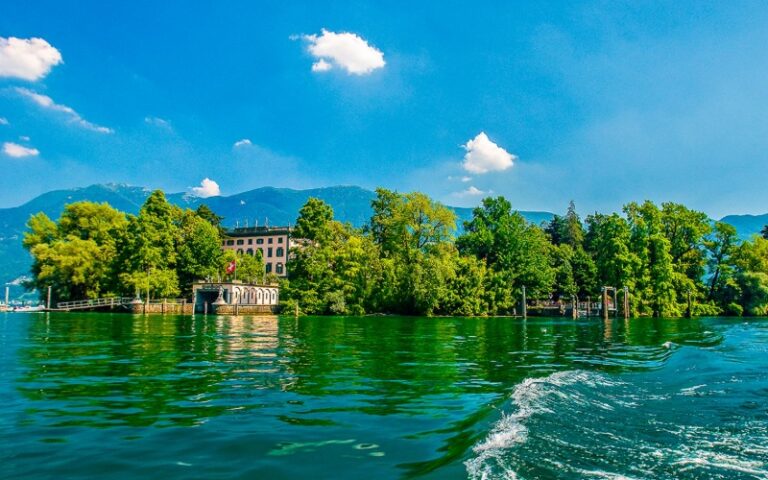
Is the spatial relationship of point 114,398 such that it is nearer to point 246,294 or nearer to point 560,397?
point 560,397

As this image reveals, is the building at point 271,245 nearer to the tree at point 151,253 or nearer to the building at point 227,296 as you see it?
the building at point 227,296

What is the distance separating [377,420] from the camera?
6.73 meters

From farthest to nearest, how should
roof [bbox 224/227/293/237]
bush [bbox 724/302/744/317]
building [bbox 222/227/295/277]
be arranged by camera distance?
roof [bbox 224/227/293/237], building [bbox 222/227/295/277], bush [bbox 724/302/744/317]

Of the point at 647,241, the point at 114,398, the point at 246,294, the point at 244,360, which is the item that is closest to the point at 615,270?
the point at 647,241

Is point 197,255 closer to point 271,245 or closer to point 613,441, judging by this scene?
point 271,245

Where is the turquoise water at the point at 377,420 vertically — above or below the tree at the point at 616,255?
below

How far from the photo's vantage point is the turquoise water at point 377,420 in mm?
4691

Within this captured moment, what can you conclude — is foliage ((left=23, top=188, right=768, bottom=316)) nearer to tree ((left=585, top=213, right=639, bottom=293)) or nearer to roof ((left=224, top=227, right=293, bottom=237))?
tree ((left=585, top=213, right=639, bottom=293))

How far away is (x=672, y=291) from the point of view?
62.3m

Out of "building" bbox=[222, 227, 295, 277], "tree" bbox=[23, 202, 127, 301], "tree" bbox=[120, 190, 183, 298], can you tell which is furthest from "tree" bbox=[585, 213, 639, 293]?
"building" bbox=[222, 227, 295, 277]

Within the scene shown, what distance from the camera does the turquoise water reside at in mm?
4691

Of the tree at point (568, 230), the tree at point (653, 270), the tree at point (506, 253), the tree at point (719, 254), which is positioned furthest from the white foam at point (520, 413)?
the tree at point (568, 230)

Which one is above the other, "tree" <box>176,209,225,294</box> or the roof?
the roof

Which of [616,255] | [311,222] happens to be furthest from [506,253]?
[311,222]
